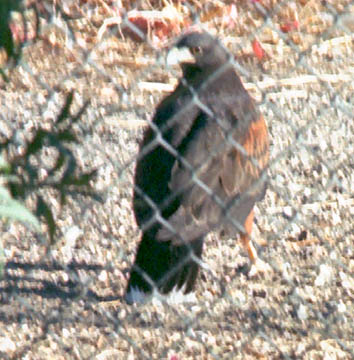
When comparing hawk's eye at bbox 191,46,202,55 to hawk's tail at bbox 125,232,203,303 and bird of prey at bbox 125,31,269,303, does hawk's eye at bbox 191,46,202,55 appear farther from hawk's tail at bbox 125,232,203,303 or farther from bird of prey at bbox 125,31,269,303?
hawk's tail at bbox 125,232,203,303

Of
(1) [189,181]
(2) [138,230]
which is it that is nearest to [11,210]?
(1) [189,181]

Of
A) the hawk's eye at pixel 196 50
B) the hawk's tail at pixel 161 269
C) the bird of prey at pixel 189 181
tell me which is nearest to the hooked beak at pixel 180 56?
the hawk's eye at pixel 196 50

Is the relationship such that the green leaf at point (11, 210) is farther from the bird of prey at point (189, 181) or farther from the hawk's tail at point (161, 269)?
the hawk's tail at point (161, 269)

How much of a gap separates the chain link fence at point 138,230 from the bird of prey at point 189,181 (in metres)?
0.11

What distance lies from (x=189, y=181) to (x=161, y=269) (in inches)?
13.5

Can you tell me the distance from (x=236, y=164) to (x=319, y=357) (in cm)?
83

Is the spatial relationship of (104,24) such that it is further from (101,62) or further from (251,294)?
(251,294)

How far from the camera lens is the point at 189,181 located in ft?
11.6

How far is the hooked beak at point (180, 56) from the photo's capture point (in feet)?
14.1

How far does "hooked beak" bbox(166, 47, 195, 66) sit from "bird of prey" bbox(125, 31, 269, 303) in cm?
29

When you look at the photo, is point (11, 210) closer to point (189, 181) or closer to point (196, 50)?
point (189, 181)

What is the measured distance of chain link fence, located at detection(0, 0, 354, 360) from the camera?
3.29 m

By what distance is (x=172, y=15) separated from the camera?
19.8 feet

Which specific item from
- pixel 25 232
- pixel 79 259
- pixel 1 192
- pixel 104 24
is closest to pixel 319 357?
pixel 79 259
